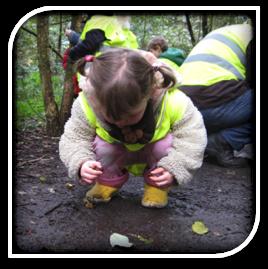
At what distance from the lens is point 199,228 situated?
141 centimetres

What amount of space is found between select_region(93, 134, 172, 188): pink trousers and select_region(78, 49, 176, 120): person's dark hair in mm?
196

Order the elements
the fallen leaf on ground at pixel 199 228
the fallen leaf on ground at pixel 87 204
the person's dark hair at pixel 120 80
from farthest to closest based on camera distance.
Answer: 1. the fallen leaf on ground at pixel 87 204
2. the fallen leaf on ground at pixel 199 228
3. the person's dark hair at pixel 120 80

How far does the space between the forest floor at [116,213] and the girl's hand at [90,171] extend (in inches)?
2.6

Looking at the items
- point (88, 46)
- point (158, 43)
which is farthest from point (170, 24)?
point (88, 46)

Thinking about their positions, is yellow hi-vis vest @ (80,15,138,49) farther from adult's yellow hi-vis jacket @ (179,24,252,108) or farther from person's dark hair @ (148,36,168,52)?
adult's yellow hi-vis jacket @ (179,24,252,108)

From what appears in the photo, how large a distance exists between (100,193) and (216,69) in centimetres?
44

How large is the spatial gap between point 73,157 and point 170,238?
29cm

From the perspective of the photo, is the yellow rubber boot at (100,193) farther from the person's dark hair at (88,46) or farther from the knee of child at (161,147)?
the person's dark hair at (88,46)

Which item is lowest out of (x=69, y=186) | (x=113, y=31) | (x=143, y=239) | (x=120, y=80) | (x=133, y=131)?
(x=143, y=239)

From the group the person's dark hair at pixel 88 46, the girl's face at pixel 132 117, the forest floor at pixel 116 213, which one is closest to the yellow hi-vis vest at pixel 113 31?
the person's dark hair at pixel 88 46

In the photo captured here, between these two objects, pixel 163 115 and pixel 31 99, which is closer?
pixel 31 99

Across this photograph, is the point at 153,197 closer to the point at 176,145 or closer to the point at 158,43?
the point at 176,145

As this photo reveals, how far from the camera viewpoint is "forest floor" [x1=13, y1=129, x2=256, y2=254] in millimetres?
1344

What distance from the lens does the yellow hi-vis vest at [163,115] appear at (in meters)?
1.47
